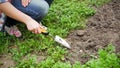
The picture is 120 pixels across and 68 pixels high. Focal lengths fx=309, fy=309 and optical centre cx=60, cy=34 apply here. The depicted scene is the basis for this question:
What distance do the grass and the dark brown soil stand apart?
0.10 metres

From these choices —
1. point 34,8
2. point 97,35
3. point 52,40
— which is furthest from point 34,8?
point 97,35

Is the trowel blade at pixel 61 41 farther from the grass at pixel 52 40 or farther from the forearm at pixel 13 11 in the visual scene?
the forearm at pixel 13 11

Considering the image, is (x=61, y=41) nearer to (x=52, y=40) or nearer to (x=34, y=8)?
(x=52, y=40)

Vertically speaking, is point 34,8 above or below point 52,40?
above

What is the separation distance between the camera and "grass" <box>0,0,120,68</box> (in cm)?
328

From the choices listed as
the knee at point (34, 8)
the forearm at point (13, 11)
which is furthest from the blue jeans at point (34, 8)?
the forearm at point (13, 11)

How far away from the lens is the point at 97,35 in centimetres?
371

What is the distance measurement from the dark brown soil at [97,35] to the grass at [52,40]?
0.10m

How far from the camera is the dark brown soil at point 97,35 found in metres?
3.42

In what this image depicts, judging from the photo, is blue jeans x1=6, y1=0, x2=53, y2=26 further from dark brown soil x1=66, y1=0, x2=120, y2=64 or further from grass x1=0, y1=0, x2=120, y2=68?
dark brown soil x1=66, y1=0, x2=120, y2=64

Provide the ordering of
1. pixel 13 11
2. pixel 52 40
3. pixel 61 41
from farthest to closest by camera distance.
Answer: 1. pixel 52 40
2. pixel 61 41
3. pixel 13 11

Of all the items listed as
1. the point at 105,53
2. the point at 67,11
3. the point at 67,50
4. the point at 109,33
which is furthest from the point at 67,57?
the point at 67,11

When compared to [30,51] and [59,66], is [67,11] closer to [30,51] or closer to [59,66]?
[30,51]

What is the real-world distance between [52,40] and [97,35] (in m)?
0.54
